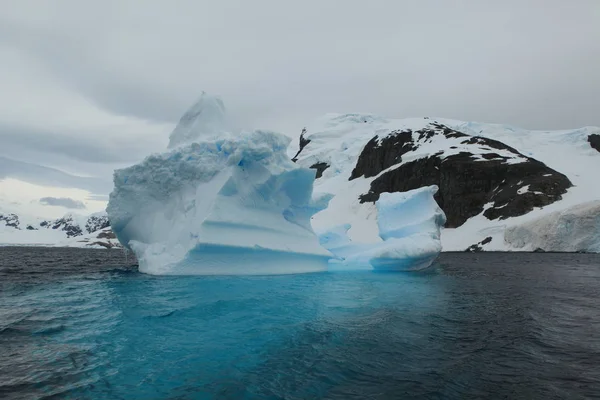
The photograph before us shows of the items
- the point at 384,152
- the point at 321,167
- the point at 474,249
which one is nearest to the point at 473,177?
the point at 474,249

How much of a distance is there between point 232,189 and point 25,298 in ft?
27.2

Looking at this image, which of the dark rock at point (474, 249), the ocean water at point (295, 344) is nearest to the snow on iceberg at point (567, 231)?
the dark rock at point (474, 249)

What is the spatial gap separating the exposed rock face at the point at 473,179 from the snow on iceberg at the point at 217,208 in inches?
1574

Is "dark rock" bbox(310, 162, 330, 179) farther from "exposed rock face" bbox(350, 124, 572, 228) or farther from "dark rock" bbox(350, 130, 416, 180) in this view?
"exposed rock face" bbox(350, 124, 572, 228)

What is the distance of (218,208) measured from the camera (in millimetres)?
16203

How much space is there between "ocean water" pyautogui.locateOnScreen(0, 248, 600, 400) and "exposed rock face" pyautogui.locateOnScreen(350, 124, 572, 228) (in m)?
41.8

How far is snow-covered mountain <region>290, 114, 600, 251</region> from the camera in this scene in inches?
1876

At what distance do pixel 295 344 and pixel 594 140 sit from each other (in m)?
84.8

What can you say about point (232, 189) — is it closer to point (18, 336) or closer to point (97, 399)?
point (18, 336)

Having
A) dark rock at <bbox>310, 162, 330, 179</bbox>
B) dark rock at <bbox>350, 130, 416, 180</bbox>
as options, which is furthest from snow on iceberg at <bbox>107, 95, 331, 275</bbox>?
dark rock at <bbox>310, 162, 330, 179</bbox>

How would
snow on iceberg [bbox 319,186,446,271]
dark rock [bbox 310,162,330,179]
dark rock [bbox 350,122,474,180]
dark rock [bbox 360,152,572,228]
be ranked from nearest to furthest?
1. snow on iceberg [bbox 319,186,446,271]
2. dark rock [bbox 360,152,572,228]
3. dark rock [bbox 350,122,474,180]
4. dark rock [bbox 310,162,330,179]

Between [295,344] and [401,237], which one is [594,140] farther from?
[295,344]

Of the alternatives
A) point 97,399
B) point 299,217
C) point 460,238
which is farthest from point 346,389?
point 460,238

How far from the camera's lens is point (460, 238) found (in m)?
50.5
